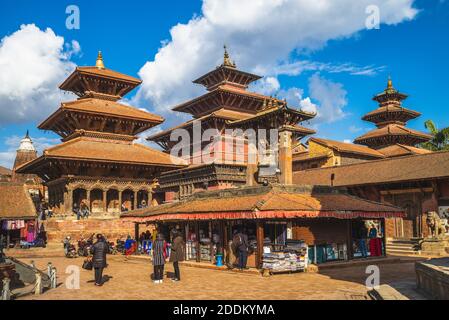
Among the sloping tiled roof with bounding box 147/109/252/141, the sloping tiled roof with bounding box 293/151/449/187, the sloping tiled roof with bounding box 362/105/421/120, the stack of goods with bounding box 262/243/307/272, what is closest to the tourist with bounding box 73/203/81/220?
the sloping tiled roof with bounding box 147/109/252/141

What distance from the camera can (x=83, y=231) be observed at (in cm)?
2898

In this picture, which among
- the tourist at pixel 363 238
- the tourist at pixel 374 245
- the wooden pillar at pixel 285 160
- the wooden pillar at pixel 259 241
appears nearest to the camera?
the wooden pillar at pixel 259 241

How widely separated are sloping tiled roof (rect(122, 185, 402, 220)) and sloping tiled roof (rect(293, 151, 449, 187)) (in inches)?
385

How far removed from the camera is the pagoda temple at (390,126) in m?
49.8

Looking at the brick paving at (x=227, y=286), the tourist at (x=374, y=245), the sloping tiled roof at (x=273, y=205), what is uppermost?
the sloping tiled roof at (x=273, y=205)

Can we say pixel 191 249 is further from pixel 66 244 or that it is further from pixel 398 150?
pixel 398 150

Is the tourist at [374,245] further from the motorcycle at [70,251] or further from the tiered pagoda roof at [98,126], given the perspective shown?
the tiered pagoda roof at [98,126]

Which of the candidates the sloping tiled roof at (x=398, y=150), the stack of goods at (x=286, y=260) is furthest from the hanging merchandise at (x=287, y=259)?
the sloping tiled roof at (x=398, y=150)

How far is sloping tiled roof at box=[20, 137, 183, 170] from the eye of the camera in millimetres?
30703

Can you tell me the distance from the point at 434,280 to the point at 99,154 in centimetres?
2658

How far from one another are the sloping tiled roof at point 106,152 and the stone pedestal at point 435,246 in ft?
60.8

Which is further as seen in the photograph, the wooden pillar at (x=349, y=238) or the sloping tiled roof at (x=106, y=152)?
the sloping tiled roof at (x=106, y=152)
